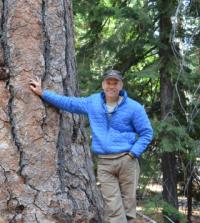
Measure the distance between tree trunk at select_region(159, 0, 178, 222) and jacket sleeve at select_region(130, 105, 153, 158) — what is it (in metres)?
4.52

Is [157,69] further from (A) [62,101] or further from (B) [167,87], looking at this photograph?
(A) [62,101]

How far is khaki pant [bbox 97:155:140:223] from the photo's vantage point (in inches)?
172

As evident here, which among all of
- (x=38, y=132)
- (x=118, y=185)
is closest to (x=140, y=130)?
(x=118, y=185)

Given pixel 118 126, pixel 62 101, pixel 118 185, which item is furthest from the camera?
pixel 118 185

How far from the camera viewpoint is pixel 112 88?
425 centimetres

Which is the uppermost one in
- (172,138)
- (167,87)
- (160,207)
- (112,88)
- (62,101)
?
(167,87)

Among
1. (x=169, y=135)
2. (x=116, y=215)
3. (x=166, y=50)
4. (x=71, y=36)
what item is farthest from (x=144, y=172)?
(x=71, y=36)

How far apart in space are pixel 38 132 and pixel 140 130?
1394mm

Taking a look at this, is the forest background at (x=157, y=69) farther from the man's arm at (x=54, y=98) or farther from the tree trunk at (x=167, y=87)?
the man's arm at (x=54, y=98)

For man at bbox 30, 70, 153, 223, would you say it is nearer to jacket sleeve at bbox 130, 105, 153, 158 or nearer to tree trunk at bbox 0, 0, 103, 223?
jacket sleeve at bbox 130, 105, 153, 158

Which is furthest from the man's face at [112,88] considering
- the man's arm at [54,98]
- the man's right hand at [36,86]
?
the man's right hand at [36,86]

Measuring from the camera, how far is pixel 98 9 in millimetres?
8898

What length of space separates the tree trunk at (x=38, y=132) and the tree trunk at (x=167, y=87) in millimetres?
5644

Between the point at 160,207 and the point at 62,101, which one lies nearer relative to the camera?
the point at 62,101
